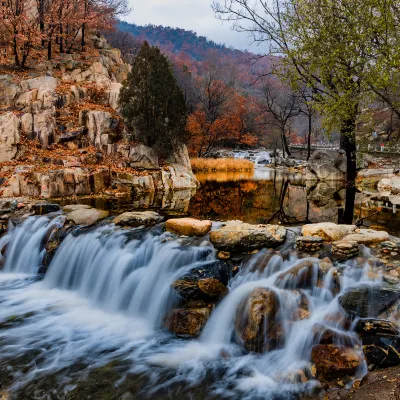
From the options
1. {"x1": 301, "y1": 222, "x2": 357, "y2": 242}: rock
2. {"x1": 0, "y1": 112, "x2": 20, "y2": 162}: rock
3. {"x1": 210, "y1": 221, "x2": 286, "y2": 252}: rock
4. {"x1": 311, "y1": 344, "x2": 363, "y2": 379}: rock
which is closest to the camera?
{"x1": 311, "y1": 344, "x2": 363, "y2": 379}: rock

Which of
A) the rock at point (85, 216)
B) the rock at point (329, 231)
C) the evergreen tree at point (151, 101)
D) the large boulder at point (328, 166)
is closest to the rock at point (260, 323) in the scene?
the rock at point (329, 231)

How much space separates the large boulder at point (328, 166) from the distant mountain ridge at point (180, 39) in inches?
4661

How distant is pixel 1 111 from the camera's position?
17438 mm

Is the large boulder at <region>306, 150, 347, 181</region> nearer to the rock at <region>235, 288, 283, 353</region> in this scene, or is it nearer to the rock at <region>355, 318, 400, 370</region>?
the rock at <region>235, 288, 283, 353</region>

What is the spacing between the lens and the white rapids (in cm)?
447

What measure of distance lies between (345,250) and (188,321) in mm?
3158

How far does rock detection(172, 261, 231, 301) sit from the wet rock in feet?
3.31

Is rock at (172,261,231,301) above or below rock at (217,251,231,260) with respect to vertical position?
below

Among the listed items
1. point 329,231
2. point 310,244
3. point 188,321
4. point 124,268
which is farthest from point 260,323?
point 124,268

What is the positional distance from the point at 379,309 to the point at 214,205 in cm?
906

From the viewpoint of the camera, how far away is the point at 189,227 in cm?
755

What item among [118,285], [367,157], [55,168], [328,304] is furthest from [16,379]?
[367,157]

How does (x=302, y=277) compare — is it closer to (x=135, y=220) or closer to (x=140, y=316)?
(x=140, y=316)

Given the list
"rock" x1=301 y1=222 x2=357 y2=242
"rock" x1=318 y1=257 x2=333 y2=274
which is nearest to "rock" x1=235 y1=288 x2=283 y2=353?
"rock" x1=318 y1=257 x2=333 y2=274
